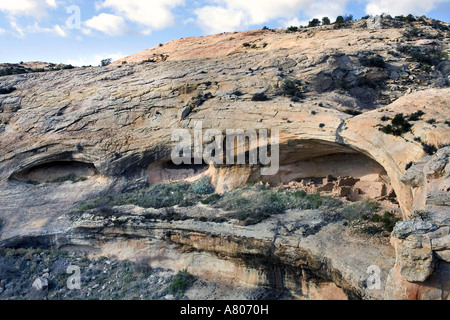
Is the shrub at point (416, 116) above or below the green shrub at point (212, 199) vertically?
above

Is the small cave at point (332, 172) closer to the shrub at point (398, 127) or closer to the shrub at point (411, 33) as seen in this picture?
the shrub at point (398, 127)

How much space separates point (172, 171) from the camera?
19.2m

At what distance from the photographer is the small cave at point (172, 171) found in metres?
18.7

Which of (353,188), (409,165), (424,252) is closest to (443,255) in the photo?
(424,252)

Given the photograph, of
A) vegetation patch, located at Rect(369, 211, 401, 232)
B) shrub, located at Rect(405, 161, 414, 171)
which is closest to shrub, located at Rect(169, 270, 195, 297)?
vegetation patch, located at Rect(369, 211, 401, 232)

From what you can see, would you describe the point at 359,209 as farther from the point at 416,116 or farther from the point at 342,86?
the point at 342,86

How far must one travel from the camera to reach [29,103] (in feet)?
73.8

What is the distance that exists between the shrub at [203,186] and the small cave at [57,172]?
234 inches

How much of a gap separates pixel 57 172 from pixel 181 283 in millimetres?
11256

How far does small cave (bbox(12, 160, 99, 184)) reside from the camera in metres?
20.0

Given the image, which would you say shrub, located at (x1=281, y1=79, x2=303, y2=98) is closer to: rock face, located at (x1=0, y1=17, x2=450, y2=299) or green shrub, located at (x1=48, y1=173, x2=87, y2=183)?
rock face, located at (x1=0, y1=17, x2=450, y2=299)

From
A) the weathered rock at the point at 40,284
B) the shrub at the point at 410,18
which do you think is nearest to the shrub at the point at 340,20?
the shrub at the point at 410,18

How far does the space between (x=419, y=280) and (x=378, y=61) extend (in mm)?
14556
